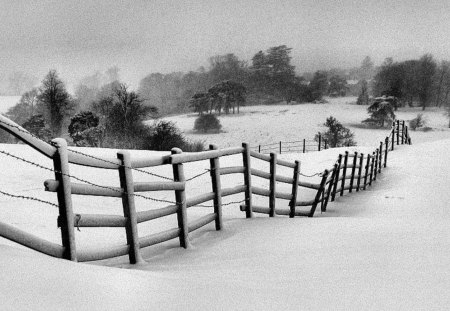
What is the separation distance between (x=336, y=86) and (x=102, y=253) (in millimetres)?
97489

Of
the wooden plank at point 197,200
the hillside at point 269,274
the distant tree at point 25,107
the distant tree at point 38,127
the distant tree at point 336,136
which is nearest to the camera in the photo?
the hillside at point 269,274

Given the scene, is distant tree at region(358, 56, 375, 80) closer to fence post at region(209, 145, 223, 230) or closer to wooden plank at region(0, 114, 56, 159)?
fence post at region(209, 145, 223, 230)

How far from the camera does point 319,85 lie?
9344 centimetres

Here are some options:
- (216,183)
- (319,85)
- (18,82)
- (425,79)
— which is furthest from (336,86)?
(18,82)

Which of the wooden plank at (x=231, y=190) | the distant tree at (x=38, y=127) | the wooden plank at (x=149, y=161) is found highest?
the wooden plank at (x=149, y=161)

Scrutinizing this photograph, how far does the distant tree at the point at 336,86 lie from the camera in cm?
9595

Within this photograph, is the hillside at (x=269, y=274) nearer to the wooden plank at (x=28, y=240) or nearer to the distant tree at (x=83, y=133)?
the wooden plank at (x=28, y=240)

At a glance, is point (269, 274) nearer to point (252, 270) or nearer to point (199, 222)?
point (252, 270)

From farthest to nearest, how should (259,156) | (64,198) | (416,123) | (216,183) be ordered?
(416,123) < (259,156) < (216,183) < (64,198)

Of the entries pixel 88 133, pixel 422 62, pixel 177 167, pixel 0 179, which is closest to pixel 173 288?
pixel 177 167

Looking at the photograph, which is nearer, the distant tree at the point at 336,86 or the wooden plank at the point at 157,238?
the wooden plank at the point at 157,238

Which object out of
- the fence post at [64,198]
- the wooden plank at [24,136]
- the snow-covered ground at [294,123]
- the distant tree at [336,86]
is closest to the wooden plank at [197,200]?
the fence post at [64,198]

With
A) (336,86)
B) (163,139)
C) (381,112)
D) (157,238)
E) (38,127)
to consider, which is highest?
(336,86)

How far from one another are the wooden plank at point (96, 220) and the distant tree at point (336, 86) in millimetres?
96663
